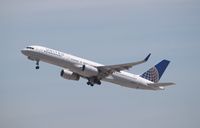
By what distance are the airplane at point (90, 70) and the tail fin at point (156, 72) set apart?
435 mm

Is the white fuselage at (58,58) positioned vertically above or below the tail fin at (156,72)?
above

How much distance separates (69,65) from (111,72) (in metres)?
7.33

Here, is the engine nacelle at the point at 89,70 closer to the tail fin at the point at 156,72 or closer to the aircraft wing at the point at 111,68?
the aircraft wing at the point at 111,68

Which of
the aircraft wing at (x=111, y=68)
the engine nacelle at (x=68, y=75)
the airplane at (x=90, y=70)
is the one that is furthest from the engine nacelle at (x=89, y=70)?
the engine nacelle at (x=68, y=75)

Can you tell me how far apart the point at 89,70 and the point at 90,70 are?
15cm

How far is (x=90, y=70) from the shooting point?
252 feet

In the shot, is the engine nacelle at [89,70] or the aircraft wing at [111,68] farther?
the aircraft wing at [111,68]

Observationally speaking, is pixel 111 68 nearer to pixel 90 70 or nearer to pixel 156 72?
pixel 90 70

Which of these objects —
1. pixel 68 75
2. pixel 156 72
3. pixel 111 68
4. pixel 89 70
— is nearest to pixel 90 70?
pixel 89 70

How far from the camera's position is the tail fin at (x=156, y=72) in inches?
3435

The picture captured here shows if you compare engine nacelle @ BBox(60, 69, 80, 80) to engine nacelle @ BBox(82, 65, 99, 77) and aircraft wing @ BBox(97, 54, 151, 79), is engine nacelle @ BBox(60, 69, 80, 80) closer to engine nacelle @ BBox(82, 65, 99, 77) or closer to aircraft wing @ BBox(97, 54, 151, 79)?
engine nacelle @ BBox(82, 65, 99, 77)

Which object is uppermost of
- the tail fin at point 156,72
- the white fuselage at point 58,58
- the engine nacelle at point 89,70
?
the white fuselage at point 58,58

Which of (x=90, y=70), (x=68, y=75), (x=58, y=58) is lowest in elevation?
(x=68, y=75)

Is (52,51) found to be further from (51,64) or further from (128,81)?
(128,81)
